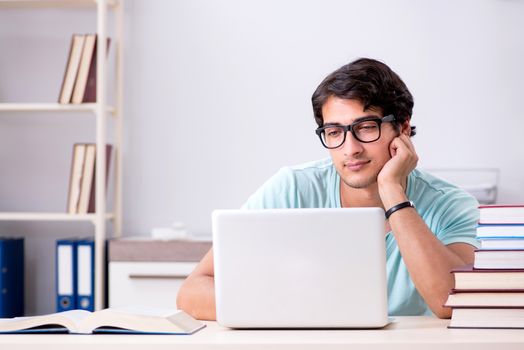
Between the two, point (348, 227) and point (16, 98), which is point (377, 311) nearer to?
point (348, 227)

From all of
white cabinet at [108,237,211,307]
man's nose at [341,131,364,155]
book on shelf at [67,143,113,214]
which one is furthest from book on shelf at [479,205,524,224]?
book on shelf at [67,143,113,214]

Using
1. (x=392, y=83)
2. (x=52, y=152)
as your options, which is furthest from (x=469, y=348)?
(x=52, y=152)

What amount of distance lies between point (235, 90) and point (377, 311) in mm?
2432

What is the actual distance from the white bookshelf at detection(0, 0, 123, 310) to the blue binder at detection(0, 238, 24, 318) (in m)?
0.12

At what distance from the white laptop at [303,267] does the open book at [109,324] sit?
0.30 feet

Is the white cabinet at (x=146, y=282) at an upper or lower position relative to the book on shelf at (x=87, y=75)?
lower

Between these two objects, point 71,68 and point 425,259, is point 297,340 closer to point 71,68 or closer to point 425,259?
point 425,259

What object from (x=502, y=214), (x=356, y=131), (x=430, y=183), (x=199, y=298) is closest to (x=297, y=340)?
(x=502, y=214)

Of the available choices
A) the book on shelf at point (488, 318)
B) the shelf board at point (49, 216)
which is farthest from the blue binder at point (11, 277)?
the book on shelf at point (488, 318)

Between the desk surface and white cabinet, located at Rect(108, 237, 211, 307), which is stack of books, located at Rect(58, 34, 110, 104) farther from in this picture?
the desk surface

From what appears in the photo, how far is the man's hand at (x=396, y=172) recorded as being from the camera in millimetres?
1809

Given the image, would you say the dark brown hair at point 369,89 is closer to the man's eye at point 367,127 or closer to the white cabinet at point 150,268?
the man's eye at point 367,127

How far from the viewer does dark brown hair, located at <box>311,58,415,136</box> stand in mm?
2031

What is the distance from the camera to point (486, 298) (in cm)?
133
